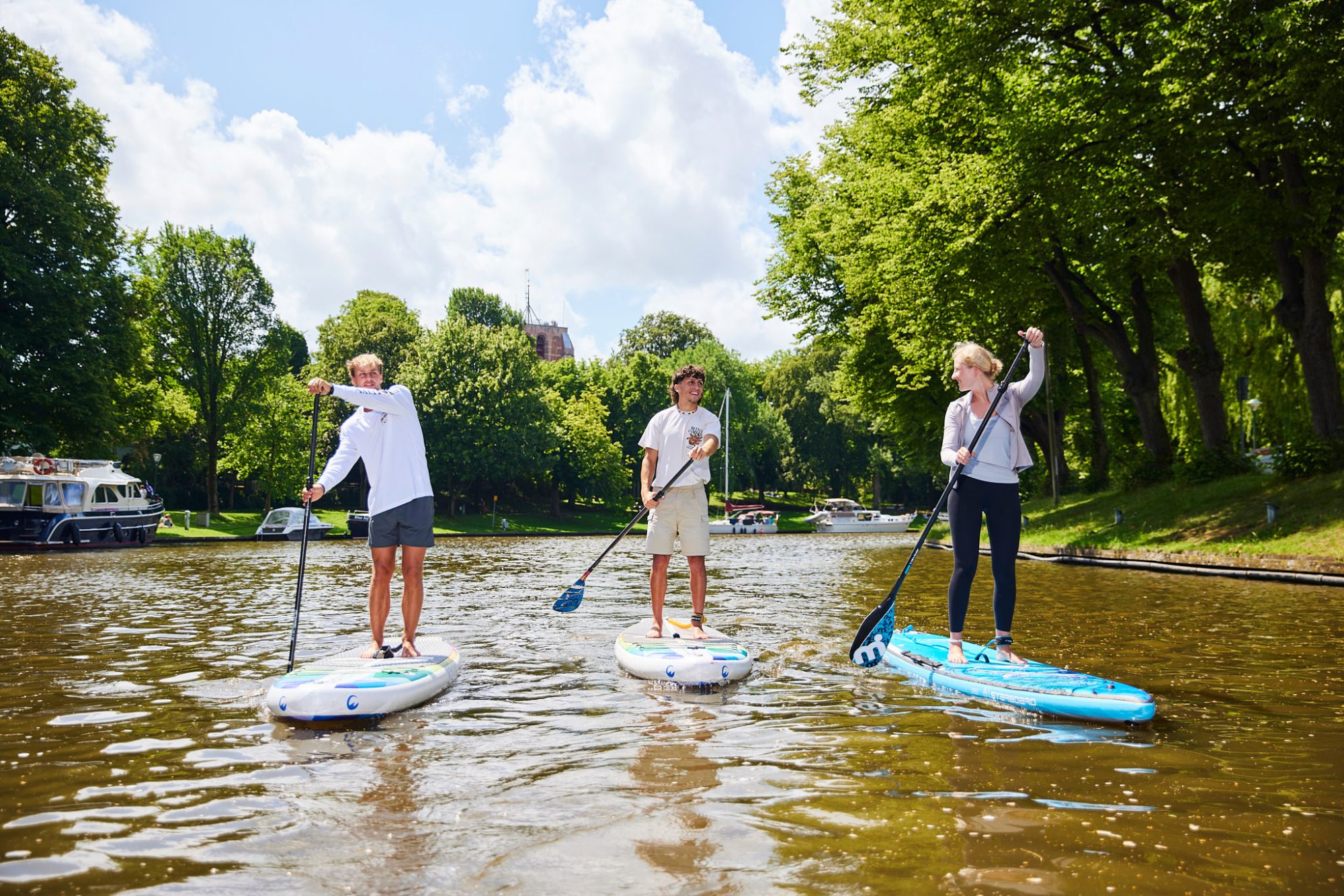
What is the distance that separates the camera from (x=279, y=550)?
1203 inches

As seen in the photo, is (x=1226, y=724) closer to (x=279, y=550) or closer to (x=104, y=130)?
(x=279, y=550)

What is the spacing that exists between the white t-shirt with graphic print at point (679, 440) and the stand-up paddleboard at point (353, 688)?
2535 mm

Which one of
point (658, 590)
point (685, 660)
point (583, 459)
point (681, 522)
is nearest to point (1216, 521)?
point (681, 522)

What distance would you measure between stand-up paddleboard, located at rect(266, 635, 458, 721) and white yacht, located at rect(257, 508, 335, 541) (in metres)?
34.2

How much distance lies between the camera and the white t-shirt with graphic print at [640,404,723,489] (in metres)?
8.56

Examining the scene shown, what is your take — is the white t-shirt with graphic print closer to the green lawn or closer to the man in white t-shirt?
the man in white t-shirt

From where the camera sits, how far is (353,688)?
249 inches

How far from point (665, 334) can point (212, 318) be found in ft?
148

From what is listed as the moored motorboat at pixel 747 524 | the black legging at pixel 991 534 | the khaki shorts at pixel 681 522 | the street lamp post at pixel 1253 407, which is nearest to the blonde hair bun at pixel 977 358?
the black legging at pixel 991 534

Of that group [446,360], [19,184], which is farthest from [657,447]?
[446,360]

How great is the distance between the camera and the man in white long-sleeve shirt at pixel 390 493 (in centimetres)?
760

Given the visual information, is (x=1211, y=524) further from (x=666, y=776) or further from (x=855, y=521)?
(x=855, y=521)

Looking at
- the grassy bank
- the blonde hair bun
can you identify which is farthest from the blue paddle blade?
the grassy bank

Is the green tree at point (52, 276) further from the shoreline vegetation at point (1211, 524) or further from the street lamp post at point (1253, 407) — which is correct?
the street lamp post at point (1253, 407)
